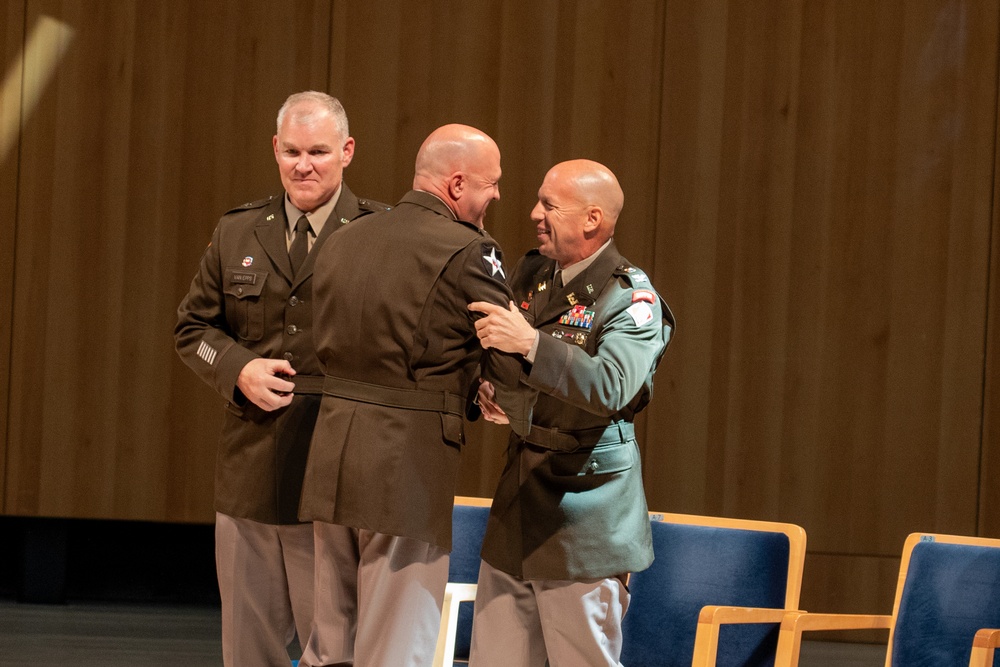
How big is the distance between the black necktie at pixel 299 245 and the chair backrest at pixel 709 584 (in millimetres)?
1097

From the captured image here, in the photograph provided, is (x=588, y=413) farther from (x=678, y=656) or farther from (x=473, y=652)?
(x=678, y=656)

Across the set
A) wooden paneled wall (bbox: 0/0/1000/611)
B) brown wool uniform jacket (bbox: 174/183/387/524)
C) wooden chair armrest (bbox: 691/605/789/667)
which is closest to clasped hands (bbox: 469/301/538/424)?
brown wool uniform jacket (bbox: 174/183/387/524)

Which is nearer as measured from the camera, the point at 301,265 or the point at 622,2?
the point at 301,265

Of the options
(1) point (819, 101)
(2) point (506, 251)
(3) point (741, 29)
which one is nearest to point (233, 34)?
(2) point (506, 251)

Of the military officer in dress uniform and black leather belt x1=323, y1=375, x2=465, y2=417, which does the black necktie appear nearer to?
the military officer in dress uniform

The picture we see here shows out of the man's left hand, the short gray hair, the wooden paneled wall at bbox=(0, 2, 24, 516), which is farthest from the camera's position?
the wooden paneled wall at bbox=(0, 2, 24, 516)

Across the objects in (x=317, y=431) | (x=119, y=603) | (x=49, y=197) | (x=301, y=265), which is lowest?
(x=119, y=603)

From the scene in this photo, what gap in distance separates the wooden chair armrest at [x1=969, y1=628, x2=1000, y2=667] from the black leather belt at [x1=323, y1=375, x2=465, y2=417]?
1.18 meters

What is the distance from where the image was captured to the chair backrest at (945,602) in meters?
2.54

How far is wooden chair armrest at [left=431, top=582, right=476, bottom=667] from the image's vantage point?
2561mm

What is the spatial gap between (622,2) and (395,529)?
327cm

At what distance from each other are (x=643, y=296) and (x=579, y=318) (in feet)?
0.46

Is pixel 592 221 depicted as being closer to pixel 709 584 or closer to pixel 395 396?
pixel 395 396

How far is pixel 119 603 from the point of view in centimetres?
479
